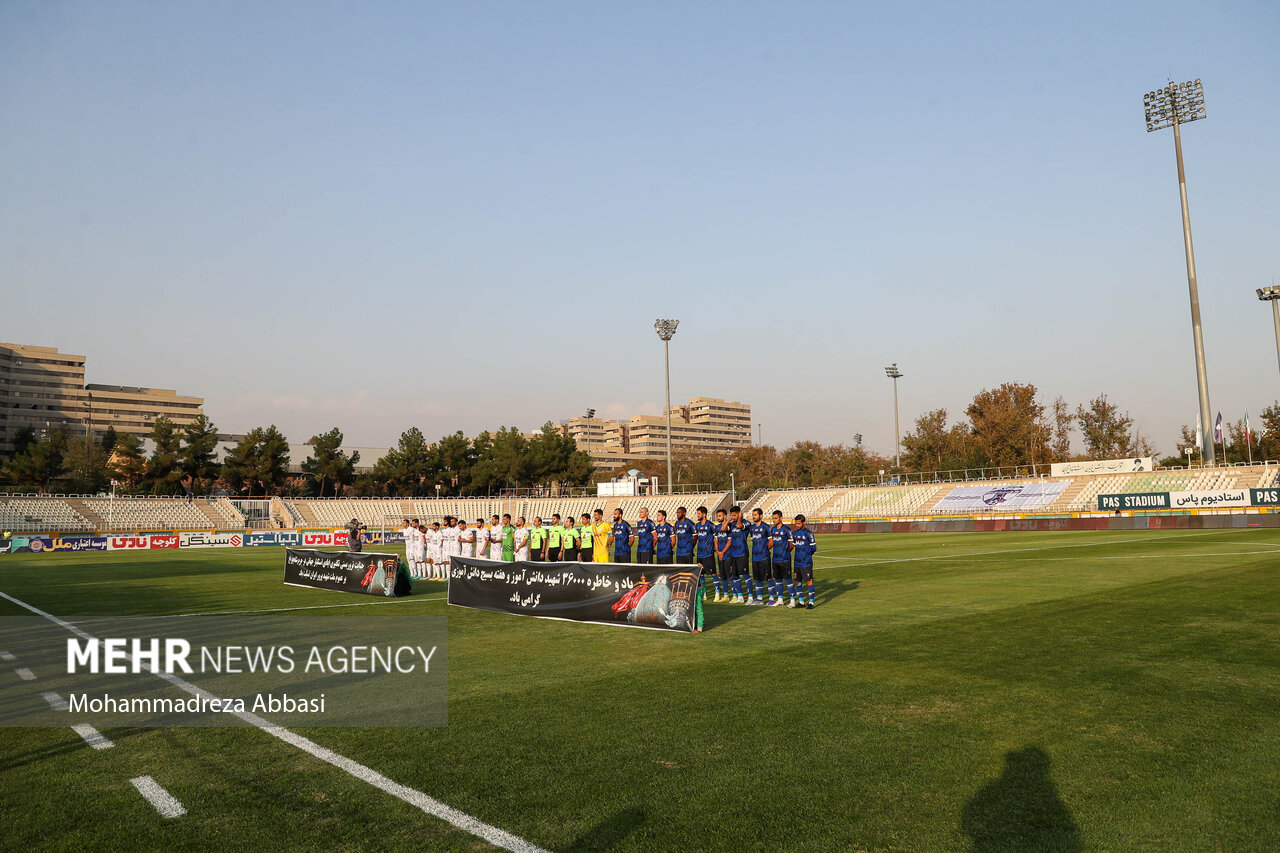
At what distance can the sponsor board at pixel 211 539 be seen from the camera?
48.6m

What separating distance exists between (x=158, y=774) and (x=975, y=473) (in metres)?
65.9

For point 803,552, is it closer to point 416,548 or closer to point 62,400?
point 416,548

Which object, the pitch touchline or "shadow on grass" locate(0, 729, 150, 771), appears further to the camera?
the pitch touchline

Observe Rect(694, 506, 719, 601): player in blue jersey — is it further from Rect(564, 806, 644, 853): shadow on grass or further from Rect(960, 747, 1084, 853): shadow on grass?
Rect(564, 806, 644, 853): shadow on grass

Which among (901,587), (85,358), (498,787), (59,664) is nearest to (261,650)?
(59,664)

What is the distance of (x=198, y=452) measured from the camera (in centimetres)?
7712

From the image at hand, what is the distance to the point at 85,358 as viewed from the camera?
146250mm

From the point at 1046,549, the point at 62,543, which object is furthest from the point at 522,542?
the point at 62,543

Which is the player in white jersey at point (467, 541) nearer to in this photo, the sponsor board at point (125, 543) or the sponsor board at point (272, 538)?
the sponsor board at point (272, 538)

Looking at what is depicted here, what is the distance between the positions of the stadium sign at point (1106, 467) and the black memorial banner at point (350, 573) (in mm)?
51482

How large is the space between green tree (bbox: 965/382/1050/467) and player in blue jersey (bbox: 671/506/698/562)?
219 ft

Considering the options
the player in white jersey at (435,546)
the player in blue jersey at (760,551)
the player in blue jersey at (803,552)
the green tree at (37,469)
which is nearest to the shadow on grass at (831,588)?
the player in blue jersey at (803,552)

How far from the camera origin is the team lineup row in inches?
633

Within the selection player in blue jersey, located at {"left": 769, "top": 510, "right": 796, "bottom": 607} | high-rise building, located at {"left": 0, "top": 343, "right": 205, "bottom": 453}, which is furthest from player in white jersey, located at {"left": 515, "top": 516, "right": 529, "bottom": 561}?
high-rise building, located at {"left": 0, "top": 343, "right": 205, "bottom": 453}
